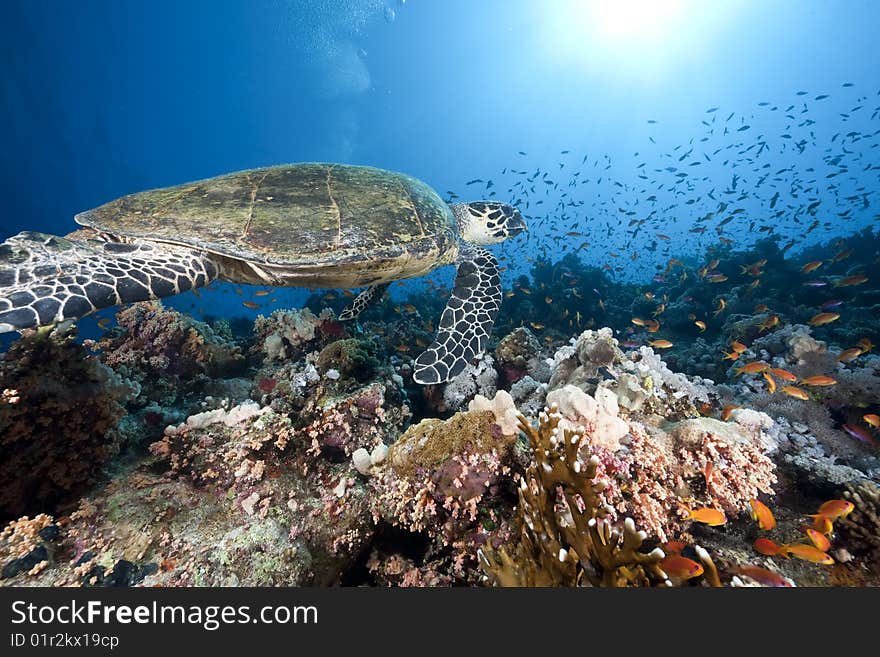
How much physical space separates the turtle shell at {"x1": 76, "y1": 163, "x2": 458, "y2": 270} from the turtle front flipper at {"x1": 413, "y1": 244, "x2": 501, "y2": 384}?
0.81 metres

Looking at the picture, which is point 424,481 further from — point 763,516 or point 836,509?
point 836,509

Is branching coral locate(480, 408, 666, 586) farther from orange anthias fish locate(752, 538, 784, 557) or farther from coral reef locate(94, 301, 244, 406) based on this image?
coral reef locate(94, 301, 244, 406)

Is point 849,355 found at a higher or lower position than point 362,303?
lower

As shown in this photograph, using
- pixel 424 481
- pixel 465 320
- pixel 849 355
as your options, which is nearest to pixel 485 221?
pixel 465 320

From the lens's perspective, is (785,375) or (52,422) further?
(785,375)

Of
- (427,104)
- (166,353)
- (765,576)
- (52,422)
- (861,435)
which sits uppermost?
(427,104)

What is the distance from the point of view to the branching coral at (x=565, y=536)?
1660mm

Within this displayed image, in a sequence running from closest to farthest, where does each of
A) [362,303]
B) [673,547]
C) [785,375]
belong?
[673,547], [785,375], [362,303]

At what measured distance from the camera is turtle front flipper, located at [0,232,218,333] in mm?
2396

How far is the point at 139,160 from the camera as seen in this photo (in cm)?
4706

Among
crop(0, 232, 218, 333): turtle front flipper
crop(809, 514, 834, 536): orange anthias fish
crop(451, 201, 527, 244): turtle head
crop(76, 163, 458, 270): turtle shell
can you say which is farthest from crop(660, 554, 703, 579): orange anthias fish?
crop(451, 201, 527, 244): turtle head

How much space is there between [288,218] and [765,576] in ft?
15.1

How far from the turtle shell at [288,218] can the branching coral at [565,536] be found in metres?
2.82

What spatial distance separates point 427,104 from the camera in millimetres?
82125
